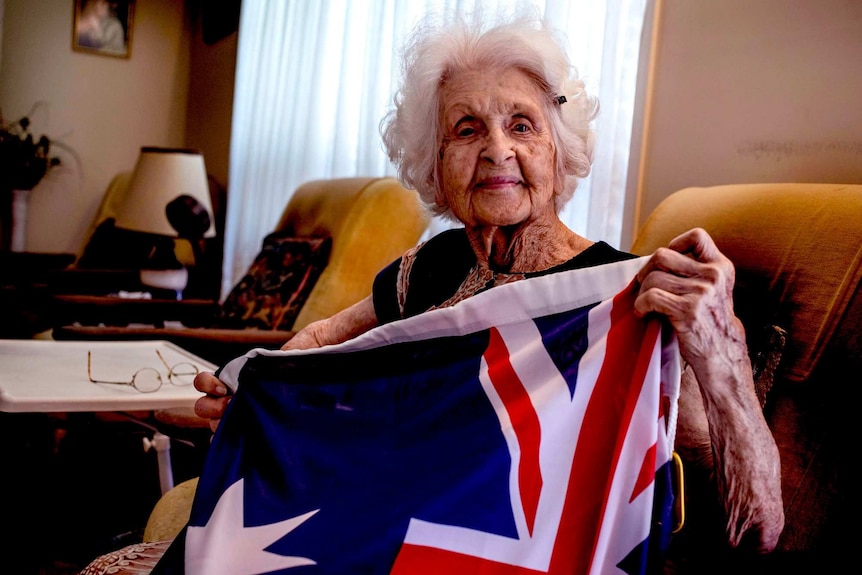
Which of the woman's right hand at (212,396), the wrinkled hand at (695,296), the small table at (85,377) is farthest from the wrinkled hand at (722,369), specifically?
the small table at (85,377)

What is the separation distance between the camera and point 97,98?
5.16 meters

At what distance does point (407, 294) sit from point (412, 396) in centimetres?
45

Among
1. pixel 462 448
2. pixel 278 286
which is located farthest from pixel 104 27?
pixel 462 448

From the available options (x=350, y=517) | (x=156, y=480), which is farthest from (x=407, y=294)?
(x=156, y=480)

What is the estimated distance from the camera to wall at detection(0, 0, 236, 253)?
4918 millimetres

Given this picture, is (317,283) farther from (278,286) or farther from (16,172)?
(16,172)

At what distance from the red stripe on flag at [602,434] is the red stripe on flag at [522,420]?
0.04m

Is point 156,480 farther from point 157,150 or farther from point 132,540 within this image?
point 157,150

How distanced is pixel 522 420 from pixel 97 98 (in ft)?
17.1

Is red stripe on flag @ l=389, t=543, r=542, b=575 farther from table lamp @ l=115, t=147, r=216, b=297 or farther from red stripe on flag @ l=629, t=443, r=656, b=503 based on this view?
table lamp @ l=115, t=147, r=216, b=297

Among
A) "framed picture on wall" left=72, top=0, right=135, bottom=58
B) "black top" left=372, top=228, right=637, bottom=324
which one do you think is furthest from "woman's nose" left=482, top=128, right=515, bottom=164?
"framed picture on wall" left=72, top=0, right=135, bottom=58

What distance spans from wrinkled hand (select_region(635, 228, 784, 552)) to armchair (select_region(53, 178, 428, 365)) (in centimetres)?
147

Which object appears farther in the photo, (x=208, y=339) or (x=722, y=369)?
(x=208, y=339)

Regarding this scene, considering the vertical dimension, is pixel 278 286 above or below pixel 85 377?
above
